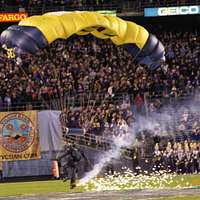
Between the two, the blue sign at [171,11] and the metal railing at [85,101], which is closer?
the metal railing at [85,101]

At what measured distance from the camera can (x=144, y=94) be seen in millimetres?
35344

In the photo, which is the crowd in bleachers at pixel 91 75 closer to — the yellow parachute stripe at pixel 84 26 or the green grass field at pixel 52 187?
the green grass field at pixel 52 187

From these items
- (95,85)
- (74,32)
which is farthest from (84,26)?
(95,85)

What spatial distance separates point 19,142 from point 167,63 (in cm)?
1091

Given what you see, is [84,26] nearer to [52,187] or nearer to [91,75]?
[52,187]

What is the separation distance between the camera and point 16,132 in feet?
105

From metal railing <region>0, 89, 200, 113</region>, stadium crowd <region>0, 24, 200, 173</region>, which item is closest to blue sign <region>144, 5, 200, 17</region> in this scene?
stadium crowd <region>0, 24, 200, 173</region>

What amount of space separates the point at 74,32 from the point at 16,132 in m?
10.9

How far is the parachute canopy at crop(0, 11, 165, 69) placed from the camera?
2197 cm

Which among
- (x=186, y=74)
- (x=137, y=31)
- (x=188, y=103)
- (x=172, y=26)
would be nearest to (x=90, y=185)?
(x=137, y=31)

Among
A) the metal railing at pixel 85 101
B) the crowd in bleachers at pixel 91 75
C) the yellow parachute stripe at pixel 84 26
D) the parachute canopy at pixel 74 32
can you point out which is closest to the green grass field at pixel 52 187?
the parachute canopy at pixel 74 32

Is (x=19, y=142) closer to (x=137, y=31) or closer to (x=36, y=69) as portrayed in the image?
(x=36, y=69)

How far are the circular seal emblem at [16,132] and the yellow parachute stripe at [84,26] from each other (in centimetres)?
950

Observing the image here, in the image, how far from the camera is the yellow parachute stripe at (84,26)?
22.2 metres
